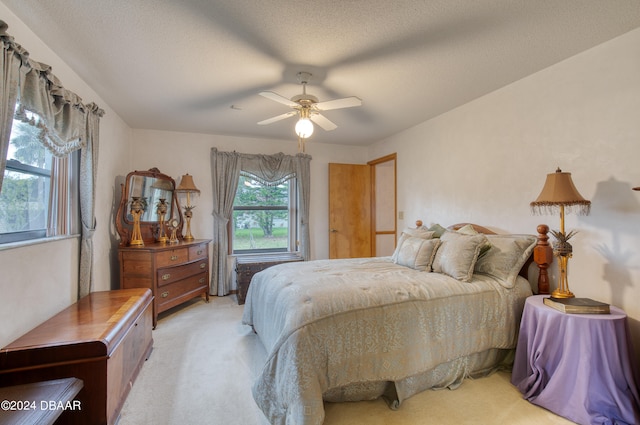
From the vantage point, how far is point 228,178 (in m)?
4.43

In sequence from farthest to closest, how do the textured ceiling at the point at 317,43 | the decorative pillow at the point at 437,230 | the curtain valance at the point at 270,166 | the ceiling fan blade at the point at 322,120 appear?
the curtain valance at the point at 270,166 → the decorative pillow at the point at 437,230 → the ceiling fan blade at the point at 322,120 → the textured ceiling at the point at 317,43

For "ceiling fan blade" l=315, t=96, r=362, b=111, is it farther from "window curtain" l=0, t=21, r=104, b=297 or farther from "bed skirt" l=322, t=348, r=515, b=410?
"bed skirt" l=322, t=348, r=515, b=410

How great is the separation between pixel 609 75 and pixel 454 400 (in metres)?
2.56

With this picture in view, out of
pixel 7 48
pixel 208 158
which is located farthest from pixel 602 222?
pixel 208 158

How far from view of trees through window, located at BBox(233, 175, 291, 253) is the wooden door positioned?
2.61 ft

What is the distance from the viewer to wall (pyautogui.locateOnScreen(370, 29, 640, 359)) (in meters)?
1.95

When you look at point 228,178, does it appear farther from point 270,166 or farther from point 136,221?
point 136,221

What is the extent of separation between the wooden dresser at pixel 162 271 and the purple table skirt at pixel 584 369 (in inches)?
139

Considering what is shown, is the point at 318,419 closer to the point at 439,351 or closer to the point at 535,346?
the point at 439,351

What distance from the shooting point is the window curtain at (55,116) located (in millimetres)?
1450

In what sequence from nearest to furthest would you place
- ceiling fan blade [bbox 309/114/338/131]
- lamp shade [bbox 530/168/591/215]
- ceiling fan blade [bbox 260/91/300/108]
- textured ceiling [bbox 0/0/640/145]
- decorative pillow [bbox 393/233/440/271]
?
textured ceiling [bbox 0/0/640/145], lamp shade [bbox 530/168/591/215], ceiling fan blade [bbox 260/91/300/108], decorative pillow [bbox 393/233/440/271], ceiling fan blade [bbox 309/114/338/131]

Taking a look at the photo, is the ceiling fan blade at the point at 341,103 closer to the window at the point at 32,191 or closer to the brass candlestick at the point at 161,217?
the window at the point at 32,191

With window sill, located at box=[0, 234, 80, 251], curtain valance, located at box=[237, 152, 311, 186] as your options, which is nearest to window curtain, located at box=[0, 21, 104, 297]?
window sill, located at box=[0, 234, 80, 251]

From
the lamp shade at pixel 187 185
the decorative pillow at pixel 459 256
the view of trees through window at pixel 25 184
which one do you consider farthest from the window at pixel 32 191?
the decorative pillow at pixel 459 256
